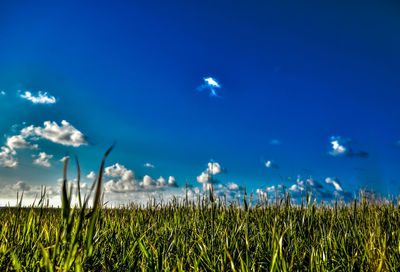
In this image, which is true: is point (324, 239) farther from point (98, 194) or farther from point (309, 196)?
point (98, 194)

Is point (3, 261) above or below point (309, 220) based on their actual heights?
below

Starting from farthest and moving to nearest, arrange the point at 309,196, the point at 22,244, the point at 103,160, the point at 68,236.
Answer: the point at 309,196, the point at 22,244, the point at 68,236, the point at 103,160

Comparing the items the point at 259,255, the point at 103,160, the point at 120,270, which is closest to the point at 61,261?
the point at 120,270

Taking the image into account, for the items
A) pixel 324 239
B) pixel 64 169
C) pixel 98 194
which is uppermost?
pixel 64 169

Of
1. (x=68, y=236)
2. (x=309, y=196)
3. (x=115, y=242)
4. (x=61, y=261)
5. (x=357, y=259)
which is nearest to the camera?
→ (x=68, y=236)

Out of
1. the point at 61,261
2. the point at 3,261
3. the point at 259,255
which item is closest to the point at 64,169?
the point at 61,261

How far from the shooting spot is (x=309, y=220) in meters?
3.92

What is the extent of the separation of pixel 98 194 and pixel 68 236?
494mm

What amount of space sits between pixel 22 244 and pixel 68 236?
218cm

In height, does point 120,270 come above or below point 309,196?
below

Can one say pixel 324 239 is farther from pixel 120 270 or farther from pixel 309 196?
pixel 120 270

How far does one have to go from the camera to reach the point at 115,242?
11.6ft

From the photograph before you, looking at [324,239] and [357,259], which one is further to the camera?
[324,239]

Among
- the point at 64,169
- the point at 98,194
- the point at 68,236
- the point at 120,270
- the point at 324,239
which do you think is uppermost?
the point at 64,169
